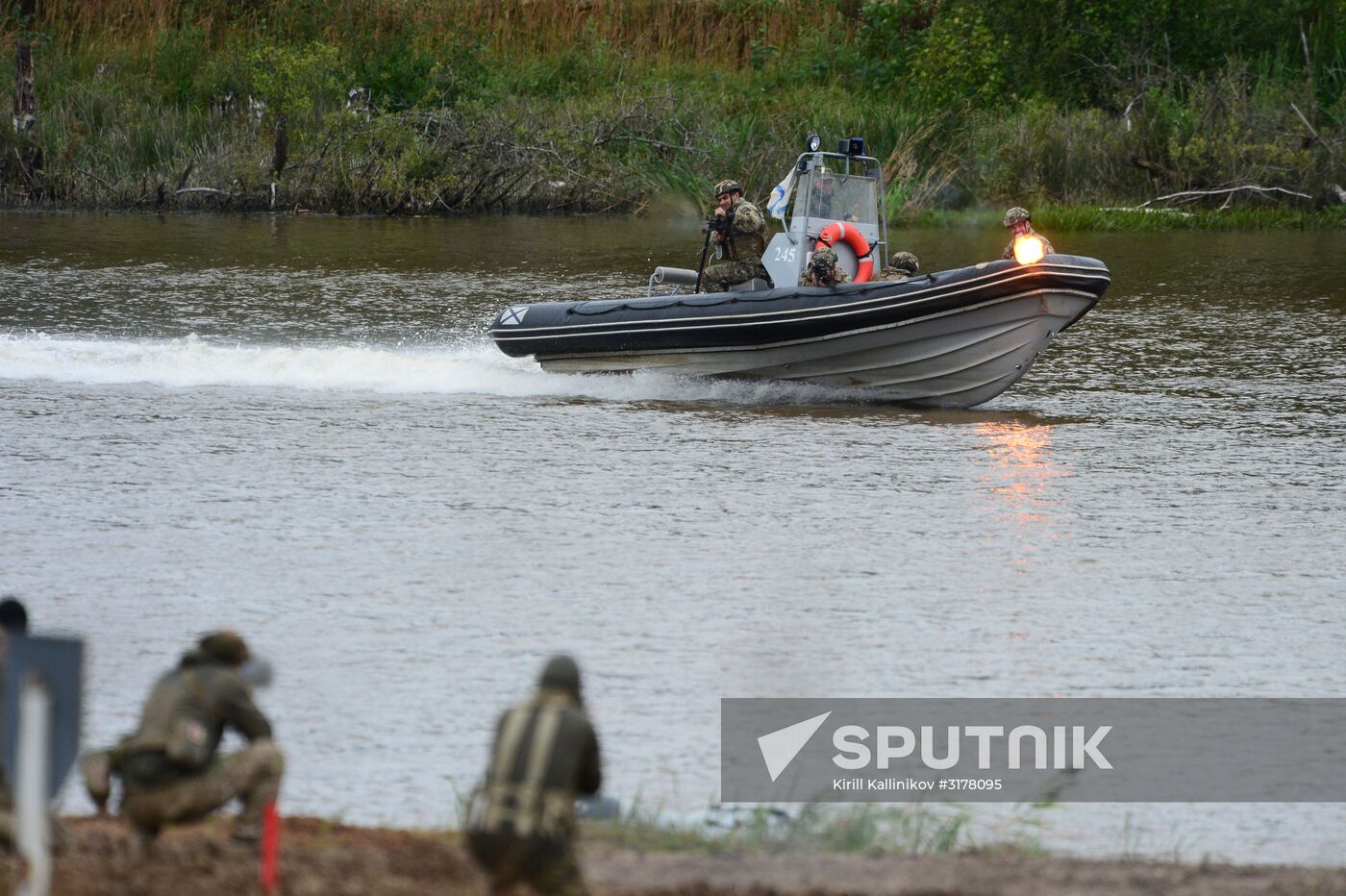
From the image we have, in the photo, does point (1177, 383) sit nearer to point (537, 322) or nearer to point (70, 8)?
point (537, 322)

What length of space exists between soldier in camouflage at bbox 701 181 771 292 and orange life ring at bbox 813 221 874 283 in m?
0.43

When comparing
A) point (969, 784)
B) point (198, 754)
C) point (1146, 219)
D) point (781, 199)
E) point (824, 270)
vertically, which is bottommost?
point (969, 784)

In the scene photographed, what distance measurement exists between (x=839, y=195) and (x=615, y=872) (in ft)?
28.3

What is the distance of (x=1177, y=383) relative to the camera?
1346 cm

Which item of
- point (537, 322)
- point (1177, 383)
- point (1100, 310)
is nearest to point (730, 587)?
point (537, 322)

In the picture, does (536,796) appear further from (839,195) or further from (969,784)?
(839,195)

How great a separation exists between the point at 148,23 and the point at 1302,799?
29938mm

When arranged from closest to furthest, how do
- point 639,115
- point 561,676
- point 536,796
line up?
point 536,796
point 561,676
point 639,115

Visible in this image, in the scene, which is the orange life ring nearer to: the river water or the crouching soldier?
the river water

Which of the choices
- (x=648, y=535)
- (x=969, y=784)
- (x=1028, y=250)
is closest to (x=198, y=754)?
(x=969, y=784)

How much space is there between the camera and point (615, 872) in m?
4.67

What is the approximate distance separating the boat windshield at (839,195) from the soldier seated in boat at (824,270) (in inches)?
20.2

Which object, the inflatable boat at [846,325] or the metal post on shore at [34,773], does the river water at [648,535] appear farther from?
the metal post on shore at [34,773]

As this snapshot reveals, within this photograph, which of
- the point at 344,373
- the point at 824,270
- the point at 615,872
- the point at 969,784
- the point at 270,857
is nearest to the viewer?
the point at 270,857
